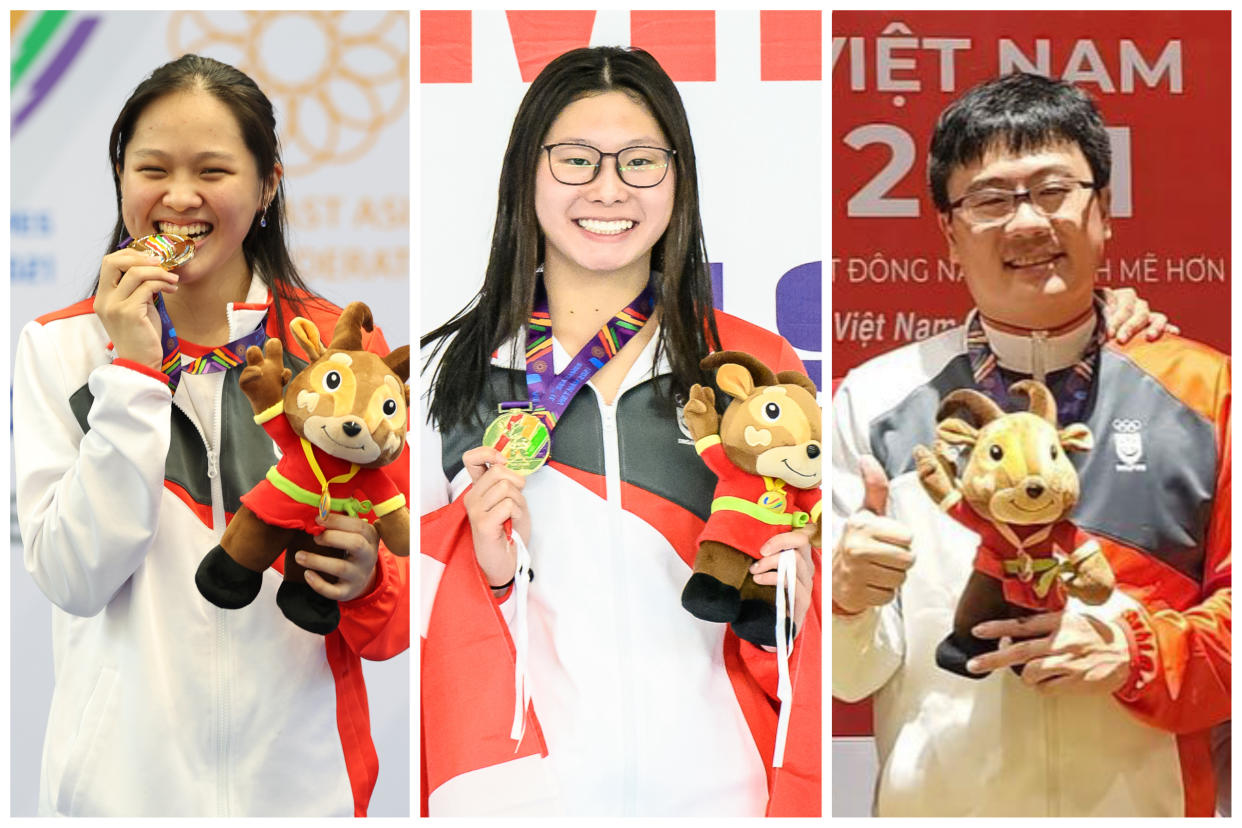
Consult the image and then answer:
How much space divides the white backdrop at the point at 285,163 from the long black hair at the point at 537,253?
0.38ft

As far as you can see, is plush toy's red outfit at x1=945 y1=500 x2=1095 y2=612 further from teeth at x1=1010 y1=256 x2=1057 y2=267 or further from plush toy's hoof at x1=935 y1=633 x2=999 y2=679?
teeth at x1=1010 y1=256 x2=1057 y2=267

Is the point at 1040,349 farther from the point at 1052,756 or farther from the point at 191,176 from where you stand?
the point at 191,176

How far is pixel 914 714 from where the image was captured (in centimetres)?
233

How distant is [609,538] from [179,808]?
77 centimetres

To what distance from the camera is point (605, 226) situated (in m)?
2.34

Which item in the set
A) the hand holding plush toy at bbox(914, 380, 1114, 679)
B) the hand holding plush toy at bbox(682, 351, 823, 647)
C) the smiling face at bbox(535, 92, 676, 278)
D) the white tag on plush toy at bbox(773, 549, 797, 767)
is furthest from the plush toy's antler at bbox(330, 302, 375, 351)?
the hand holding plush toy at bbox(914, 380, 1114, 679)

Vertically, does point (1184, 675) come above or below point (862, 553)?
below

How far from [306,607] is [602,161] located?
0.83 meters

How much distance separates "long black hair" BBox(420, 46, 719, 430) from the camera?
2352 mm

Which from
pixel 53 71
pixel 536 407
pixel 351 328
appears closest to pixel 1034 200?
pixel 536 407

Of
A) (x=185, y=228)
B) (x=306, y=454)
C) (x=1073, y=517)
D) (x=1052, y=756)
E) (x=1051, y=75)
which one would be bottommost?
(x=1052, y=756)

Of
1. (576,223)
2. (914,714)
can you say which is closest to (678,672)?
(914,714)

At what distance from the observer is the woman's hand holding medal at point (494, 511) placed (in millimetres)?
2281
